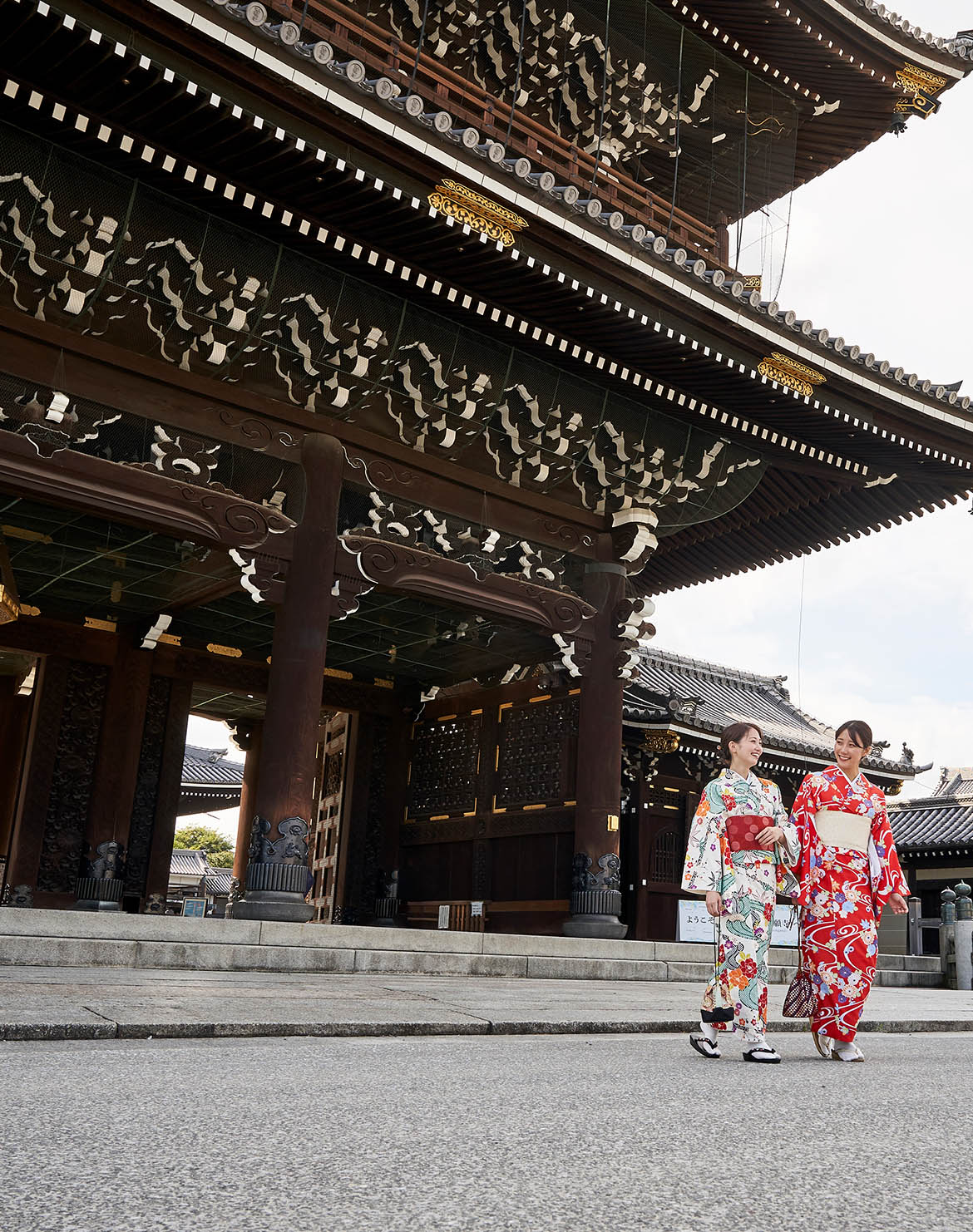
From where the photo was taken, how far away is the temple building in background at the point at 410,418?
8172mm

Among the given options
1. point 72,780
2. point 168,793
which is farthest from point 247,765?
point 72,780

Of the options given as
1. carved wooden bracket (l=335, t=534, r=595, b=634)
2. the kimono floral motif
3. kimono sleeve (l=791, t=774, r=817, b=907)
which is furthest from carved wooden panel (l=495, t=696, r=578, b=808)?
the kimono floral motif

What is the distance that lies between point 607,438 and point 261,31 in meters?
5.66

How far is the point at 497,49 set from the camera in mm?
12023

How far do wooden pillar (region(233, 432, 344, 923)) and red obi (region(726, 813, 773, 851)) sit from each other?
15.6ft

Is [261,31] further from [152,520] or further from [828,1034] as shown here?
[828,1034]

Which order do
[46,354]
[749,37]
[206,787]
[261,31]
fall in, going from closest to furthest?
[261,31] < [46,354] < [749,37] < [206,787]

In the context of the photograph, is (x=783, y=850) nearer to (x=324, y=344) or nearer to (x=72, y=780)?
(x=324, y=344)

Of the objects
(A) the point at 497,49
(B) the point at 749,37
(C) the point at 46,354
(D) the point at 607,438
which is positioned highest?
(B) the point at 749,37

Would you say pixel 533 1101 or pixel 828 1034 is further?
pixel 828 1034

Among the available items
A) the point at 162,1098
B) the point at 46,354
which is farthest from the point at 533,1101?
the point at 46,354

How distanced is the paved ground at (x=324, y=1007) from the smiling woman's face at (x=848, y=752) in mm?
1872

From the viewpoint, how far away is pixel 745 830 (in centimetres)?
531

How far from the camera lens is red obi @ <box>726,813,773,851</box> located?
208 inches
